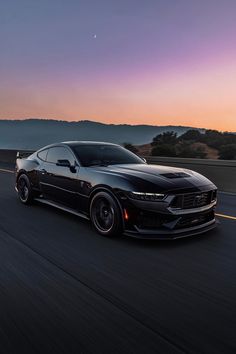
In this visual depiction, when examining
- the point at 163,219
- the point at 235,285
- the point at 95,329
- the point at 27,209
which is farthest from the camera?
the point at 27,209

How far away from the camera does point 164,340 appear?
9.86 ft

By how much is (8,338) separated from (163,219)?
3.03m

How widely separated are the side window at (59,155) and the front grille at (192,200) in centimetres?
236

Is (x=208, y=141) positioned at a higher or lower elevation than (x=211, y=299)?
higher

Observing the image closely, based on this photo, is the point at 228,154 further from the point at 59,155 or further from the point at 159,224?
the point at 159,224

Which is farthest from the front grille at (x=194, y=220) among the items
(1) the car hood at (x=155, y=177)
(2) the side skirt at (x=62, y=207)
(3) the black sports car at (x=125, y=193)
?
(2) the side skirt at (x=62, y=207)

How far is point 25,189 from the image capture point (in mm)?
8891

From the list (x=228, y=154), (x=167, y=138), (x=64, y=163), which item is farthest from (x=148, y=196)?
(x=167, y=138)

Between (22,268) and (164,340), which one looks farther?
(22,268)

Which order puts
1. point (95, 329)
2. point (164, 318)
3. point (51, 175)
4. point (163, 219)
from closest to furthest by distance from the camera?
1. point (95, 329)
2. point (164, 318)
3. point (163, 219)
4. point (51, 175)

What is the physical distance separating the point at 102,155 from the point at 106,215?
1.59m

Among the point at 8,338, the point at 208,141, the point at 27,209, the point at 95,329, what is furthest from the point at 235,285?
the point at 208,141

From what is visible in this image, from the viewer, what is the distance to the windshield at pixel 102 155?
23.3ft

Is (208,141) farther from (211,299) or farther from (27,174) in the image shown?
(211,299)
